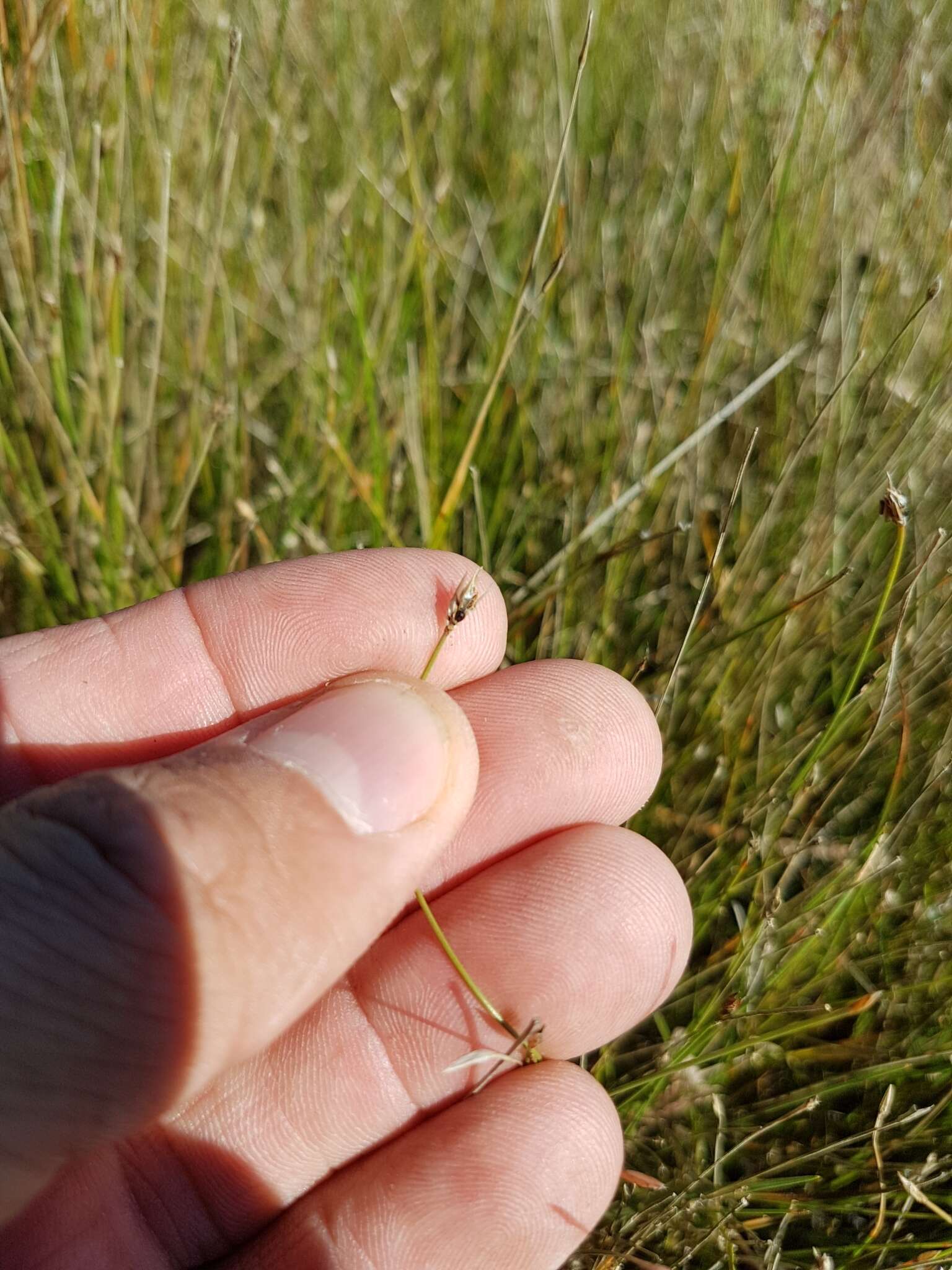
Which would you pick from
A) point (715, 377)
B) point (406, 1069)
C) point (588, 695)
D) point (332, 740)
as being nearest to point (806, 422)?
point (715, 377)

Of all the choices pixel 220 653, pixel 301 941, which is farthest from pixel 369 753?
pixel 220 653

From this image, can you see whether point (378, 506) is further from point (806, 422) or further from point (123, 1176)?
point (123, 1176)

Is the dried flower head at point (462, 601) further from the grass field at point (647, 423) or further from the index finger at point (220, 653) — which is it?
the grass field at point (647, 423)

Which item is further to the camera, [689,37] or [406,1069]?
[689,37]

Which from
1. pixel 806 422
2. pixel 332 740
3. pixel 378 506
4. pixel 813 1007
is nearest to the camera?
pixel 332 740

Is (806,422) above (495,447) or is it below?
above
